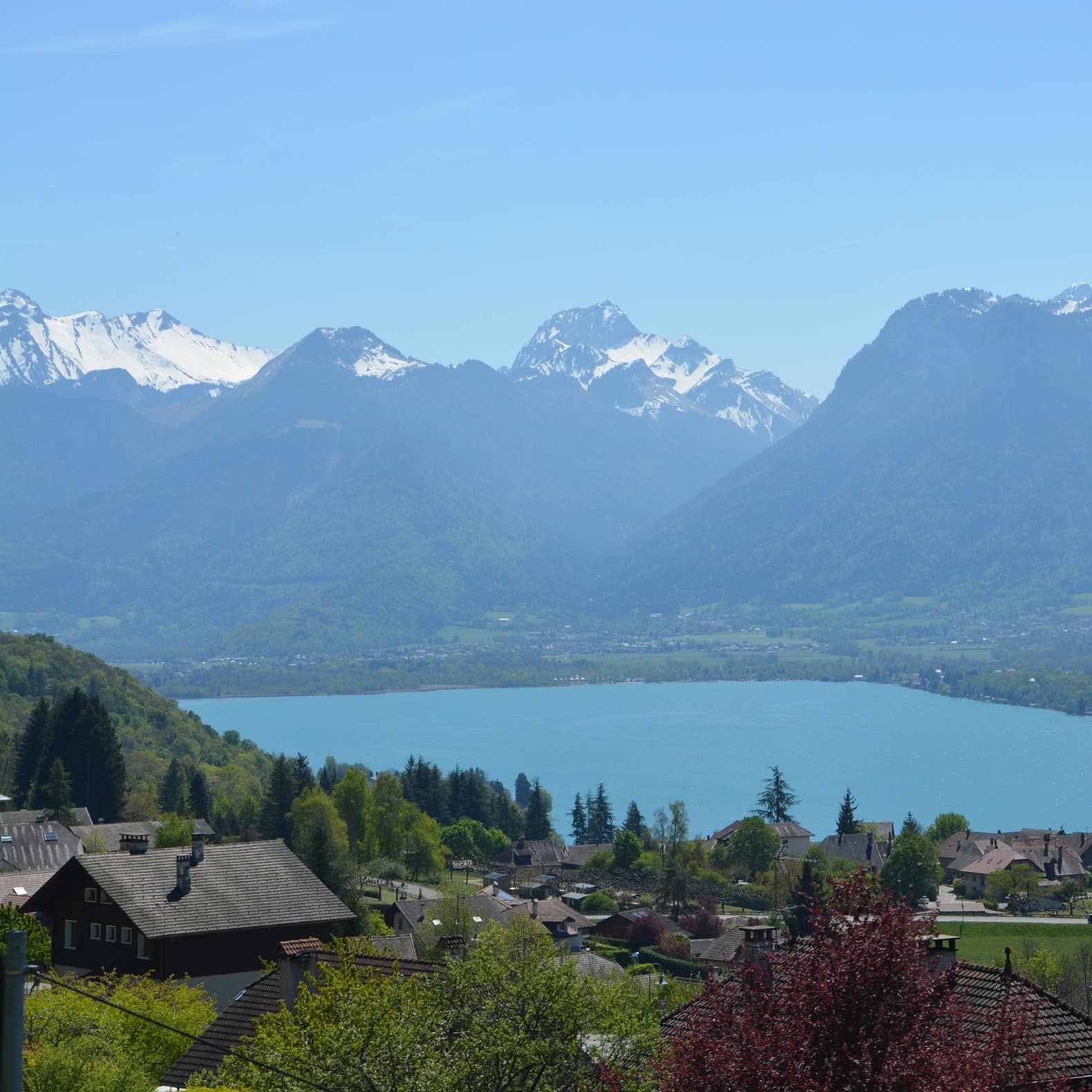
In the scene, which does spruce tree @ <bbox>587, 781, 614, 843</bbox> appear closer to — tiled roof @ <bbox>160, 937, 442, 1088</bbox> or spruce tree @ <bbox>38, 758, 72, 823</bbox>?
spruce tree @ <bbox>38, 758, 72, 823</bbox>

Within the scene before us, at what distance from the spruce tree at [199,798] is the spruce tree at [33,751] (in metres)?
9.07

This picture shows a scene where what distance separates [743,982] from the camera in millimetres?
12336

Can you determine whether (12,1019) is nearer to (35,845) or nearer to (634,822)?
(35,845)

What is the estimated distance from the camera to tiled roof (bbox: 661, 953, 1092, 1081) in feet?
46.5

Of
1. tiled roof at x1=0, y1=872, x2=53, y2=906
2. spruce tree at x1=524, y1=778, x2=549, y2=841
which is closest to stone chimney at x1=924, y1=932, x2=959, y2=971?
tiled roof at x1=0, y1=872, x2=53, y2=906

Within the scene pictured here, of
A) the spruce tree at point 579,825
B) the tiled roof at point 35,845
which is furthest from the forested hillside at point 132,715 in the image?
the tiled roof at point 35,845

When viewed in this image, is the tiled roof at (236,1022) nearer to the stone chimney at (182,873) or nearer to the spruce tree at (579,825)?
the stone chimney at (182,873)

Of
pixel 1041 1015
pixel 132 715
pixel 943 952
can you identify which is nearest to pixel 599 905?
pixel 132 715

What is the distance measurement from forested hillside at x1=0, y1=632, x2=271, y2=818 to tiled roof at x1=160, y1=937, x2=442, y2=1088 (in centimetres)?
7608

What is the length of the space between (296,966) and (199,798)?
6431 cm

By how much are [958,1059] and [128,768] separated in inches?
3529

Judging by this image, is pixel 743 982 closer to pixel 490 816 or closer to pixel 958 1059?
pixel 958 1059

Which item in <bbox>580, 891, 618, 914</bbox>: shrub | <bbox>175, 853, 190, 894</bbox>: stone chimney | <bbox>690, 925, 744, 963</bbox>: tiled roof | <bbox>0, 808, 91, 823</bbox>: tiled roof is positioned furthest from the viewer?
<bbox>580, 891, 618, 914</bbox>: shrub

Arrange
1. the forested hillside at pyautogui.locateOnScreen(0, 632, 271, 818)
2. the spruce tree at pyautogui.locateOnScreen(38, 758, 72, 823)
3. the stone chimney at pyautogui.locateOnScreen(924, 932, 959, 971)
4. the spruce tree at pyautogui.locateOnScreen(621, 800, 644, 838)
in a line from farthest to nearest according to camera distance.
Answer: the spruce tree at pyautogui.locateOnScreen(621, 800, 644, 838) < the forested hillside at pyautogui.locateOnScreen(0, 632, 271, 818) < the spruce tree at pyautogui.locateOnScreen(38, 758, 72, 823) < the stone chimney at pyautogui.locateOnScreen(924, 932, 959, 971)
